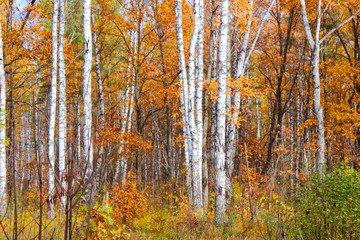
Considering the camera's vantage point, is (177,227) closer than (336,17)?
Yes

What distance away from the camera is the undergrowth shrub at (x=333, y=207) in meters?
3.93

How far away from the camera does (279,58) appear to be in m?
13.3

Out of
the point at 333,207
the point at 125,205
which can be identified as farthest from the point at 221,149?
the point at 333,207

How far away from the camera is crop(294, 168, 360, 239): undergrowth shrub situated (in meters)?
3.93

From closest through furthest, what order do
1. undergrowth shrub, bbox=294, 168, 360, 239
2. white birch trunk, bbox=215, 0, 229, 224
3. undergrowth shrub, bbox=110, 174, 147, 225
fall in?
undergrowth shrub, bbox=294, 168, 360, 239
white birch trunk, bbox=215, 0, 229, 224
undergrowth shrub, bbox=110, 174, 147, 225

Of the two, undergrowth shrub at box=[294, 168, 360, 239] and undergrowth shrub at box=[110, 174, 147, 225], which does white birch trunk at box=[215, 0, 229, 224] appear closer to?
undergrowth shrub at box=[110, 174, 147, 225]

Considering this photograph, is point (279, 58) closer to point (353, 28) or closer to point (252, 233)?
point (353, 28)

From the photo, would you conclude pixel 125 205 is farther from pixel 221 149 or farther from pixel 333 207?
pixel 333 207

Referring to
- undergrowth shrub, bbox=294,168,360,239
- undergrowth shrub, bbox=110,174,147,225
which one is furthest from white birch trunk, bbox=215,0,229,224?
undergrowth shrub, bbox=294,168,360,239

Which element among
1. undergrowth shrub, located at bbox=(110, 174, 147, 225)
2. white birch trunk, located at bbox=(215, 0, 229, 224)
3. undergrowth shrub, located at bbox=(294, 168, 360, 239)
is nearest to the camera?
undergrowth shrub, located at bbox=(294, 168, 360, 239)

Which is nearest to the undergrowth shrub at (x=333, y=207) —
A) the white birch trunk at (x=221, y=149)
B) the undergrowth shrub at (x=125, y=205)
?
the white birch trunk at (x=221, y=149)

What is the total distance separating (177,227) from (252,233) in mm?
1660

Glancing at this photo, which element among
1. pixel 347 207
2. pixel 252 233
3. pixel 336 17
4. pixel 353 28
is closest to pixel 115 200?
pixel 252 233

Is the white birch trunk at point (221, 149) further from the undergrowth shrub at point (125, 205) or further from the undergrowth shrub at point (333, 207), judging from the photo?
the undergrowth shrub at point (333, 207)
